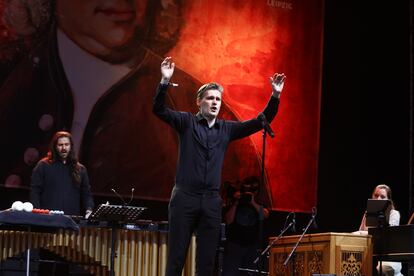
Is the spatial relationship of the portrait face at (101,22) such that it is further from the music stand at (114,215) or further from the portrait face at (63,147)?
the music stand at (114,215)

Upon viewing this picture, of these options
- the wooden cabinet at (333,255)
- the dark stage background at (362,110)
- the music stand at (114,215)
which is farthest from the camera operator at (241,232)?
the music stand at (114,215)

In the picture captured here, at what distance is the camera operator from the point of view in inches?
376

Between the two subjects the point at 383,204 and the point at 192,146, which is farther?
the point at 383,204

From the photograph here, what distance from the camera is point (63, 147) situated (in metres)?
7.69

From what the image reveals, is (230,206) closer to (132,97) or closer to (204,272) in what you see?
(132,97)

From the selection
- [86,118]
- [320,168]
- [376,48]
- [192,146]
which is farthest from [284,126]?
[192,146]

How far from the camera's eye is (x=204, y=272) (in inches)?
211

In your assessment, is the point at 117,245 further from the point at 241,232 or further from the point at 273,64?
the point at 273,64

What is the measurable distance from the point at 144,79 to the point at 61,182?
2.15 metres

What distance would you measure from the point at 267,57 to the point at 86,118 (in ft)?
8.73

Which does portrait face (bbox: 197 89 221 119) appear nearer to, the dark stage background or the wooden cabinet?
the wooden cabinet

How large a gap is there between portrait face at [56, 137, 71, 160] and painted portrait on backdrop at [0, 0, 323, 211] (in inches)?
37.3

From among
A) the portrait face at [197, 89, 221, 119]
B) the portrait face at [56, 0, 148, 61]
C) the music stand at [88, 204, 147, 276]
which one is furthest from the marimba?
the portrait face at [56, 0, 148, 61]

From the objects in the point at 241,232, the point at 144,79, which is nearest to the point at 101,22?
the point at 144,79
